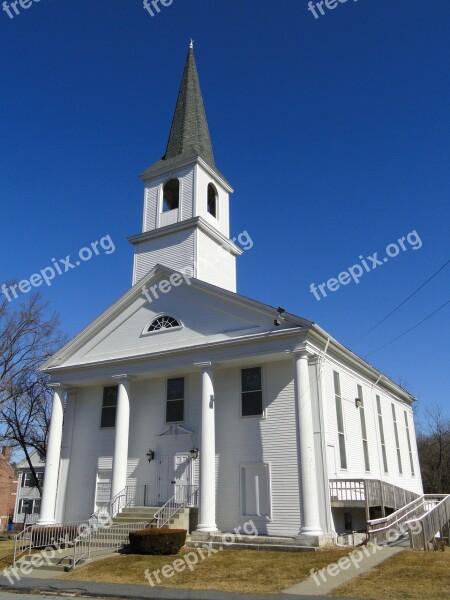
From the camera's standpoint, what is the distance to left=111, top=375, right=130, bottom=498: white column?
20.2m

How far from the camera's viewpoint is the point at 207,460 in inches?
728

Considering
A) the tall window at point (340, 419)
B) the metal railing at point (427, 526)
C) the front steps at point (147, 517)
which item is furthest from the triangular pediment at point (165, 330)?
the metal railing at point (427, 526)

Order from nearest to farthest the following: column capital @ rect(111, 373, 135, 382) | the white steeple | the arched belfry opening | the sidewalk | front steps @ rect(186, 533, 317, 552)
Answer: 1. the sidewalk
2. front steps @ rect(186, 533, 317, 552)
3. column capital @ rect(111, 373, 135, 382)
4. the white steeple
5. the arched belfry opening

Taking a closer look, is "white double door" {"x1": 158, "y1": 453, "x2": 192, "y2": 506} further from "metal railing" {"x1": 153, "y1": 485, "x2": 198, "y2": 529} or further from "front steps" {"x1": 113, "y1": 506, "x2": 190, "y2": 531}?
"front steps" {"x1": 113, "y1": 506, "x2": 190, "y2": 531}

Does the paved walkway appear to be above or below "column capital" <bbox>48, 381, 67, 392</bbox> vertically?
below

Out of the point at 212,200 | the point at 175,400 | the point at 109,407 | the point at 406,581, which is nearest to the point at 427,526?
the point at 406,581

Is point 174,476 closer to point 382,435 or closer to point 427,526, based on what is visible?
point 427,526

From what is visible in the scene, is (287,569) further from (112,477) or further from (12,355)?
(12,355)

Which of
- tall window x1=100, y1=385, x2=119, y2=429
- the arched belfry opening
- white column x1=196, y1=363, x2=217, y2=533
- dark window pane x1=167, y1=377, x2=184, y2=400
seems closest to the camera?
white column x1=196, y1=363, x2=217, y2=533

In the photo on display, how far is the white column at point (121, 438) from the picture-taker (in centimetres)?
2017

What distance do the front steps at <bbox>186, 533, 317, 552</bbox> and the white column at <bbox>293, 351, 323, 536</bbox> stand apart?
21.9 inches

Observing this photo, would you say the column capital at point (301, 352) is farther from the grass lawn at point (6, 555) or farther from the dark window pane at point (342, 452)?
the grass lawn at point (6, 555)

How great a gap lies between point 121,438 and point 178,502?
3.29 meters

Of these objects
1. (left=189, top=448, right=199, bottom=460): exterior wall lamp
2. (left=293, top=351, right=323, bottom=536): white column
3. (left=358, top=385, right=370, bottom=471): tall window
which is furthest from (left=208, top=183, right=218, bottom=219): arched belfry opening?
(left=189, top=448, right=199, bottom=460): exterior wall lamp
